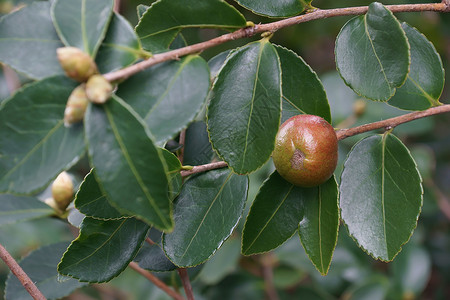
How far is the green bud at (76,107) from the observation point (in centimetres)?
53

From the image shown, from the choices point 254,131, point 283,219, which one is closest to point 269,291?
point 283,219

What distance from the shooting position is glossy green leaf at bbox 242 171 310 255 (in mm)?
789

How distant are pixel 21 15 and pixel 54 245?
55 centimetres

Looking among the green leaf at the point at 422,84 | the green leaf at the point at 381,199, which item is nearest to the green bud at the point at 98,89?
the green leaf at the point at 381,199

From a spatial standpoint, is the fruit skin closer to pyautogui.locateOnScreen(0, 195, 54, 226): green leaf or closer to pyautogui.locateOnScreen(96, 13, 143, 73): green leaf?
pyautogui.locateOnScreen(96, 13, 143, 73): green leaf

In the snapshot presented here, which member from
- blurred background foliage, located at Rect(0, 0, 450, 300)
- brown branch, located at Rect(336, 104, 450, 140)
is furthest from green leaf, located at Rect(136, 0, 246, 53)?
blurred background foliage, located at Rect(0, 0, 450, 300)

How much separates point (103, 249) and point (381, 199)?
399 millimetres

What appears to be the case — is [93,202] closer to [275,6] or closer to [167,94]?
[167,94]

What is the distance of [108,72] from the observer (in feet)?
1.86

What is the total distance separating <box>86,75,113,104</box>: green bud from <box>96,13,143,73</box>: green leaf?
4 centimetres

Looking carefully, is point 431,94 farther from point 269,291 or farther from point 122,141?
point 269,291

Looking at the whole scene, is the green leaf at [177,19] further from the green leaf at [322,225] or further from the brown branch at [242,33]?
the green leaf at [322,225]

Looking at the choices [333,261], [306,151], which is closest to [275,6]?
[306,151]

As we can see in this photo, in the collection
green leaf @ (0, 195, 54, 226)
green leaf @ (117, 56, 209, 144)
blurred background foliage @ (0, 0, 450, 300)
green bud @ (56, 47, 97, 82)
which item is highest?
green bud @ (56, 47, 97, 82)
